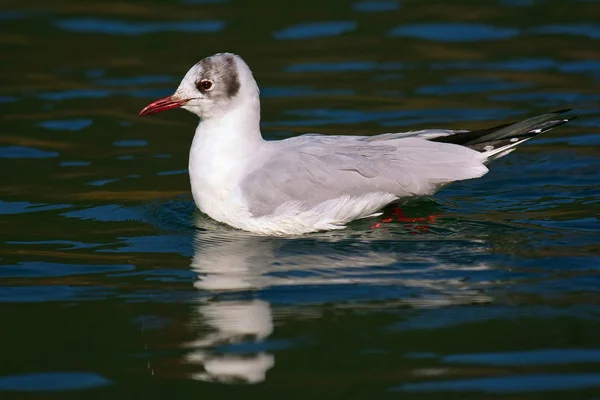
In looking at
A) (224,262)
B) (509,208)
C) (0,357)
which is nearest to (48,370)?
(0,357)

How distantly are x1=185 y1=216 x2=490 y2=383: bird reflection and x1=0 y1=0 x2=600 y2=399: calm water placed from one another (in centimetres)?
2

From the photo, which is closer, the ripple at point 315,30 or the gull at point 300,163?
the gull at point 300,163

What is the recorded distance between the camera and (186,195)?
940cm

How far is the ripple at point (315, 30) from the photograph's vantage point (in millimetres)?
13780

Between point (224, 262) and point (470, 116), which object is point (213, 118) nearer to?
point (224, 262)

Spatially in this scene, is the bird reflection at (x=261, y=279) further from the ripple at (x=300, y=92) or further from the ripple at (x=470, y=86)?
the ripple at (x=470, y=86)

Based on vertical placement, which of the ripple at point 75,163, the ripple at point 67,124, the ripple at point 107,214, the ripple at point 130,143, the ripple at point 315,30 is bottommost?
the ripple at point 107,214

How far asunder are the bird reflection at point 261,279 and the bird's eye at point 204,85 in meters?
1.01

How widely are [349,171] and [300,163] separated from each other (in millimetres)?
362

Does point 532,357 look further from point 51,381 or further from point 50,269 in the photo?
point 50,269

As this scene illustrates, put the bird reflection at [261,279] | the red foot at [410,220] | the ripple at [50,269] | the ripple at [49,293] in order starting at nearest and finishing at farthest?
the bird reflection at [261,279], the ripple at [49,293], the ripple at [50,269], the red foot at [410,220]

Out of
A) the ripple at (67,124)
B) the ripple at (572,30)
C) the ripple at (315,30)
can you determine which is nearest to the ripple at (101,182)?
the ripple at (67,124)

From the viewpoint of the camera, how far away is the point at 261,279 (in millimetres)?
7258

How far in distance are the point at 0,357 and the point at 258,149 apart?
2941mm
